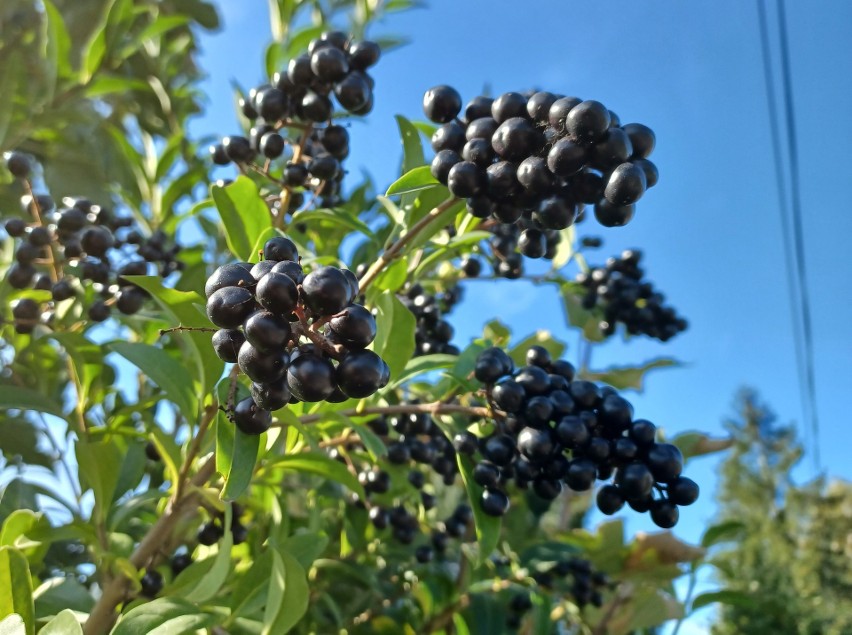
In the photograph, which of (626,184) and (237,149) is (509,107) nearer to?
(626,184)

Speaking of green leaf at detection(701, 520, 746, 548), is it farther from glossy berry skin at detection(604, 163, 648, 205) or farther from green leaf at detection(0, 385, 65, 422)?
green leaf at detection(0, 385, 65, 422)

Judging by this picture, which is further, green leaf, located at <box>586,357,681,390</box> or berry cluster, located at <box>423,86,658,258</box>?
green leaf, located at <box>586,357,681,390</box>

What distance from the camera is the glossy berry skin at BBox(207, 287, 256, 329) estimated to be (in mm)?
966

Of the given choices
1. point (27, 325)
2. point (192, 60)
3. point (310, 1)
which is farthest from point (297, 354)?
point (192, 60)

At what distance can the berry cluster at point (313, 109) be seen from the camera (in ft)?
5.17

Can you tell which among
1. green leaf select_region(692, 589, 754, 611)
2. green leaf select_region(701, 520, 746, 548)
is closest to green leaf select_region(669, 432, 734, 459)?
green leaf select_region(701, 520, 746, 548)

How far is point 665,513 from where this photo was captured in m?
1.33

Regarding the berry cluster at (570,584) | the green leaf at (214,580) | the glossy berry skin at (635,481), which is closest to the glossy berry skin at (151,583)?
the green leaf at (214,580)

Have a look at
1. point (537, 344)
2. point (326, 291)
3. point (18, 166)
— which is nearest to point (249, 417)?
point (326, 291)

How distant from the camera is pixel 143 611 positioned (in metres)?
1.18

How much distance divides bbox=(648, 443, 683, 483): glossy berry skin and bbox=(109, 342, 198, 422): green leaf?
100cm

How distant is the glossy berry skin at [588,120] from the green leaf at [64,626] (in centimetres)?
114

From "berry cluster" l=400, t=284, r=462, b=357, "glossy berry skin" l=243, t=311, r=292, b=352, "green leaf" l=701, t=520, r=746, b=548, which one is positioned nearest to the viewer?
"glossy berry skin" l=243, t=311, r=292, b=352

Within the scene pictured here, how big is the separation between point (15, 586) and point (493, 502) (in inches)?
36.3
